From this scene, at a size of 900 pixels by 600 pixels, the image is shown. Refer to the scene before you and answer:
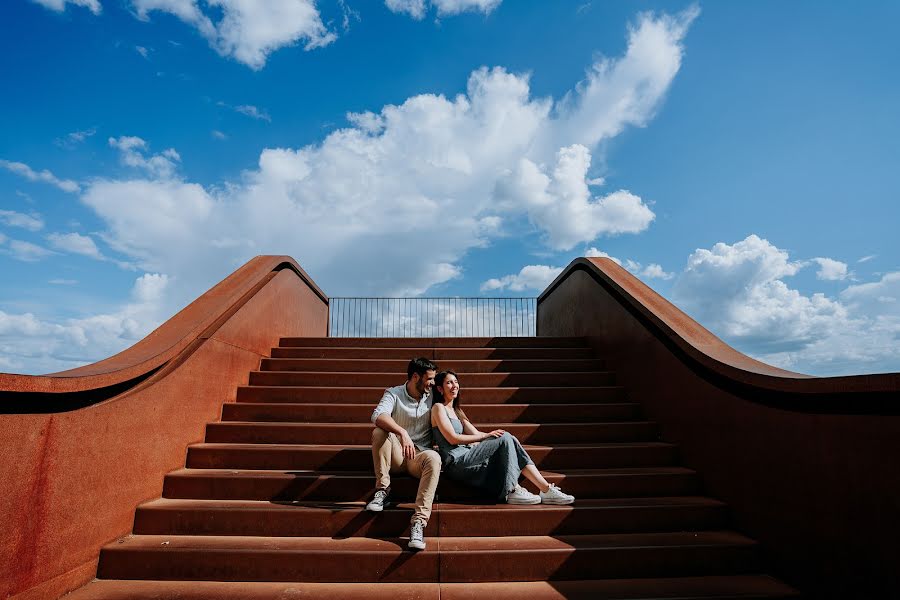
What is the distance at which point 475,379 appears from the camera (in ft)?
20.0

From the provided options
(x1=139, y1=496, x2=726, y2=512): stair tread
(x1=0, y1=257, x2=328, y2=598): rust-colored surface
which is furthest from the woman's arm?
(x1=0, y1=257, x2=328, y2=598): rust-colored surface

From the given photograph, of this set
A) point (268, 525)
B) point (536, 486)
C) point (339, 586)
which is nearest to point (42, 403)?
point (268, 525)

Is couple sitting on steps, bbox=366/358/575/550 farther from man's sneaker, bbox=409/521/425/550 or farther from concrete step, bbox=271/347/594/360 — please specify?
concrete step, bbox=271/347/594/360

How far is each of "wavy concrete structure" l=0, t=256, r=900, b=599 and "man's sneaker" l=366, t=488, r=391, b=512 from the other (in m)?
0.15

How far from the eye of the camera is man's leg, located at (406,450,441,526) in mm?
3662

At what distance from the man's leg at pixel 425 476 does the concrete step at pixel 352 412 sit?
1380 millimetres

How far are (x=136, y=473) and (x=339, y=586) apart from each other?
1.70 metres

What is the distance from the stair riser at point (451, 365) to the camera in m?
6.41

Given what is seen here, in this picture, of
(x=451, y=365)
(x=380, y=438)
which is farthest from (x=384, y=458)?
(x=451, y=365)

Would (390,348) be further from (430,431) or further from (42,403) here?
(42,403)

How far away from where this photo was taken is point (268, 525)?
12.7ft

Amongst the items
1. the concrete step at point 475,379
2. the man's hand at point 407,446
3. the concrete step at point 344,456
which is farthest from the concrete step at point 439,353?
the man's hand at point 407,446

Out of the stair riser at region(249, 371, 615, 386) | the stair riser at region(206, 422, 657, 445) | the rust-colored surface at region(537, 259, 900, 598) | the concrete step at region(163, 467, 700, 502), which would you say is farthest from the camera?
the stair riser at region(249, 371, 615, 386)

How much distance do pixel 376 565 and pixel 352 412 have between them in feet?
6.39
